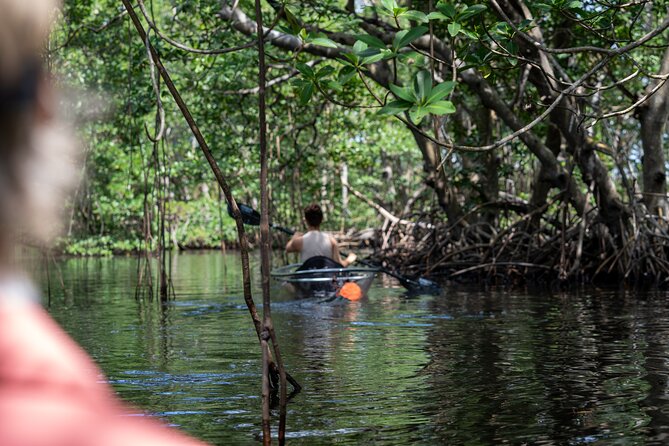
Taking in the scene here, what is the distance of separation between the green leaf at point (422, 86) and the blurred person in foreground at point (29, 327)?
2.94 metres

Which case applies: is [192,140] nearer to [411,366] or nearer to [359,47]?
[411,366]

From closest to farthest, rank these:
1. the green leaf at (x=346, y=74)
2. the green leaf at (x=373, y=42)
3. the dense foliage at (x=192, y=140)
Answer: the green leaf at (x=373, y=42) → the green leaf at (x=346, y=74) → the dense foliage at (x=192, y=140)

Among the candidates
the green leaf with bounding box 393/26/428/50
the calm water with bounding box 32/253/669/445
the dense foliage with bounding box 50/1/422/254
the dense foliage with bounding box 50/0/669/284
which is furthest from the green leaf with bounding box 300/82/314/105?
the dense foliage with bounding box 50/0/669/284

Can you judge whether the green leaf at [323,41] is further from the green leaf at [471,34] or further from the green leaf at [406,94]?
the green leaf at [471,34]

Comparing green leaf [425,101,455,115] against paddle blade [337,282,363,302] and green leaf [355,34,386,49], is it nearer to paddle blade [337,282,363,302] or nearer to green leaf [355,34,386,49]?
green leaf [355,34,386,49]

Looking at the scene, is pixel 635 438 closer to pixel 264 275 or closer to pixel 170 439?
pixel 264 275

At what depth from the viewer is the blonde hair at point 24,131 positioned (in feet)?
1.53

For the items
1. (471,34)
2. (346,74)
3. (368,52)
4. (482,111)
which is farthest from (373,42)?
(482,111)

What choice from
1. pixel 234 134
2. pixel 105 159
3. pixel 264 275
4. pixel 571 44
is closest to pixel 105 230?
pixel 105 159

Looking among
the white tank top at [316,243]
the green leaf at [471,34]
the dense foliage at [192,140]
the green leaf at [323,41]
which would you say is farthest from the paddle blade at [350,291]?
the green leaf at [323,41]

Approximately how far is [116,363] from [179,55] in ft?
22.8

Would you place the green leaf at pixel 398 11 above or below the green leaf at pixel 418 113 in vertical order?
above

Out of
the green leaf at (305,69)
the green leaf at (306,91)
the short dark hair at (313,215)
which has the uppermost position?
A: the green leaf at (305,69)

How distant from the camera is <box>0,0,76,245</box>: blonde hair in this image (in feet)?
1.53
